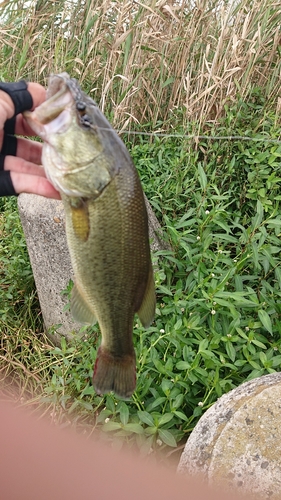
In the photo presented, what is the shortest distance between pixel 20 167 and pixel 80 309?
2.36ft

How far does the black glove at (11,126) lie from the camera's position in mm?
1809

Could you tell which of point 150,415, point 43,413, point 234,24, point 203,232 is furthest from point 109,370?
point 234,24

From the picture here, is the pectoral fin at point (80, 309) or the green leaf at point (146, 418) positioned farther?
the green leaf at point (146, 418)

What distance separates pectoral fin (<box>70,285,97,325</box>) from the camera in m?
1.64

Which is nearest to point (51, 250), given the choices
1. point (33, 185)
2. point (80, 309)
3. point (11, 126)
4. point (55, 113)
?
point (11, 126)

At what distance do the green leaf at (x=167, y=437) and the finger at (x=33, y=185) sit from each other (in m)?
1.25

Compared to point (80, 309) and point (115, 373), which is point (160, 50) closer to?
point (80, 309)

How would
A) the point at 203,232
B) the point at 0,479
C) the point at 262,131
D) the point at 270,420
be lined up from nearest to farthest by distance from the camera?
the point at 0,479, the point at 270,420, the point at 203,232, the point at 262,131

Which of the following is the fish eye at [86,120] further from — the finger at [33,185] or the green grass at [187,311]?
the green grass at [187,311]

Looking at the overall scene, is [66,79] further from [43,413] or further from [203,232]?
[43,413]

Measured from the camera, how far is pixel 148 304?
1.58 metres

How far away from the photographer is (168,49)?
3.96m

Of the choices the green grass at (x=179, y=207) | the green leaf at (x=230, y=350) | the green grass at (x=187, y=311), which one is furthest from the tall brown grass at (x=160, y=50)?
the green leaf at (x=230, y=350)

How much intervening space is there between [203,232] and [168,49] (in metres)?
1.86
